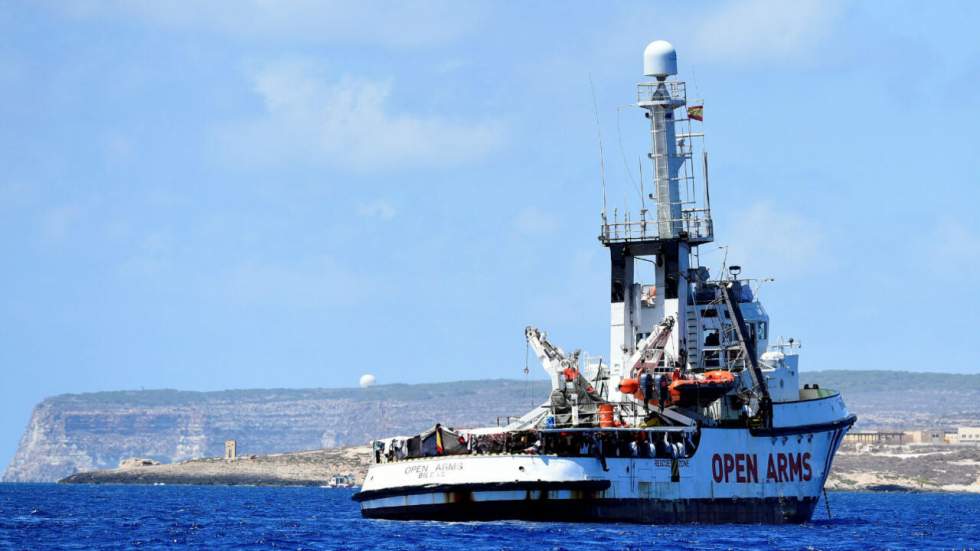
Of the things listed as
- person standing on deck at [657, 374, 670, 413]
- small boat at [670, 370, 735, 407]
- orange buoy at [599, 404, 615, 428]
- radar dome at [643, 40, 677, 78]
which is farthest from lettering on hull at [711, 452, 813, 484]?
radar dome at [643, 40, 677, 78]

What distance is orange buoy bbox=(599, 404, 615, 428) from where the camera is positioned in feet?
211

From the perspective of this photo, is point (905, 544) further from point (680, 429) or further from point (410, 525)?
point (410, 525)

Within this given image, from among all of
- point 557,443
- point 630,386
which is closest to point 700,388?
point 630,386

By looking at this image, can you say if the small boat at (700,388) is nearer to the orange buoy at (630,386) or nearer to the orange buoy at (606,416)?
the orange buoy at (630,386)

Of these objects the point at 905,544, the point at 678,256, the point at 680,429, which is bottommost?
the point at 905,544

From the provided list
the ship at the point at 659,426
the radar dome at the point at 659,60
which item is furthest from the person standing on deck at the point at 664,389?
the radar dome at the point at 659,60

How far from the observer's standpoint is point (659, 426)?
6525 cm

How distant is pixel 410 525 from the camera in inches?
2489

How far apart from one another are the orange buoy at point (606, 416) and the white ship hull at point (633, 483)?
160cm

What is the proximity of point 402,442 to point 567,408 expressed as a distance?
607 cm

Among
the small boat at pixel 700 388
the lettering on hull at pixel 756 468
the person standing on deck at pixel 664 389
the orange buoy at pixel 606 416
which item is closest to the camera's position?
the orange buoy at pixel 606 416

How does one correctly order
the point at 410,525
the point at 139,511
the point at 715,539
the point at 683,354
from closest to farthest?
the point at 715,539 < the point at 410,525 < the point at 683,354 < the point at 139,511

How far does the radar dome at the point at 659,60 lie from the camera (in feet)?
237

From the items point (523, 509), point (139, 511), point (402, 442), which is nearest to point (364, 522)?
point (402, 442)
